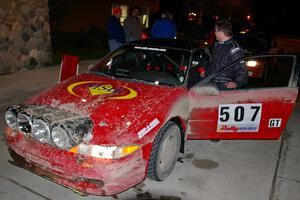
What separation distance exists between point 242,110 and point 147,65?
1.48m

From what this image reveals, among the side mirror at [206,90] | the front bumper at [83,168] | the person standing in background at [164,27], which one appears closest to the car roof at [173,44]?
the side mirror at [206,90]

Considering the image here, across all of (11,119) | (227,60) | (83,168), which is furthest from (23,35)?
(83,168)

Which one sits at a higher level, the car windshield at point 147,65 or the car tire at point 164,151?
the car windshield at point 147,65

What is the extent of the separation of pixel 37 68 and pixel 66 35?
599 cm

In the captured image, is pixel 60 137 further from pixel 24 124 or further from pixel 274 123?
pixel 274 123

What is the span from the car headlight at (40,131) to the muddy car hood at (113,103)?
1.08 feet

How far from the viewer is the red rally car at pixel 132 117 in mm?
3047

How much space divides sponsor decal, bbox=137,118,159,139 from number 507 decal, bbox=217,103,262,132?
1117 millimetres

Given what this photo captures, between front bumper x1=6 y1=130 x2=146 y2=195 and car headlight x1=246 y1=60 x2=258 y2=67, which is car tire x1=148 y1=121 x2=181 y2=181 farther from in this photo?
car headlight x1=246 y1=60 x2=258 y2=67

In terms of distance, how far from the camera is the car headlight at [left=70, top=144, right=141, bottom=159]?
3.01m

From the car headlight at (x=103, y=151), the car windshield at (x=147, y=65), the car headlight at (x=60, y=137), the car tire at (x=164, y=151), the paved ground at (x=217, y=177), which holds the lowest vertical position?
the paved ground at (x=217, y=177)

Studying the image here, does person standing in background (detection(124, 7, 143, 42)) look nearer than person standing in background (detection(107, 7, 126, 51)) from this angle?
No

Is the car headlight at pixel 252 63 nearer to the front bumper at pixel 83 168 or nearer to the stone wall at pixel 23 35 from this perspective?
the stone wall at pixel 23 35

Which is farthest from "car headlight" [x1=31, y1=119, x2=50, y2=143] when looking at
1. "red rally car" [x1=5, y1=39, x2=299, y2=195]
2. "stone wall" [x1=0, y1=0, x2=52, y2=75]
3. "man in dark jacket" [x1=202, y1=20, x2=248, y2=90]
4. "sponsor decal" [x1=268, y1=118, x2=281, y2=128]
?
"stone wall" [x1=0, y1=0, x2=52, y2=75]
